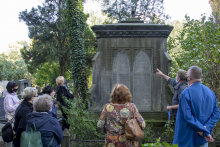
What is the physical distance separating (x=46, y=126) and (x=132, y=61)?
15.9 feet

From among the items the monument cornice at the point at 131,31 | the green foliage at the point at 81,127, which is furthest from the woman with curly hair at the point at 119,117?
the monument cornice at the point at 131,31

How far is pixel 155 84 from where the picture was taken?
7.30 meters

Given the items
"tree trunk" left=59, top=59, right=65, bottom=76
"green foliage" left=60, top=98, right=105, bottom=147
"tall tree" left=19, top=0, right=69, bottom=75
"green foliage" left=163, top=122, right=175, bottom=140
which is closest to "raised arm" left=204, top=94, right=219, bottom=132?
"green foliage" left=163, top=122, right=175, bottom=140

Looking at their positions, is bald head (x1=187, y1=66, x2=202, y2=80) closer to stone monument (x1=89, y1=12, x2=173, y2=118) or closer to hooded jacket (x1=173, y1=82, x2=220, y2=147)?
hooded jacket (x1=173, y1=82, x2=220, y2=147)

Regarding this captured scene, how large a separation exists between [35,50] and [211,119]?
24969 millimetres

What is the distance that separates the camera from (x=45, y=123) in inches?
119

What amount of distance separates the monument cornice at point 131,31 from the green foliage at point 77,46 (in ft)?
24.7

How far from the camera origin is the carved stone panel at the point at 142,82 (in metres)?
7.29

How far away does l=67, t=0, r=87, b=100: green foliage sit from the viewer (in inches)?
579

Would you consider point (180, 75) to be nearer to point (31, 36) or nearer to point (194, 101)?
point (194, 101)

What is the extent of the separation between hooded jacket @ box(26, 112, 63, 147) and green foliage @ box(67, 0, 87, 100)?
11638 mm

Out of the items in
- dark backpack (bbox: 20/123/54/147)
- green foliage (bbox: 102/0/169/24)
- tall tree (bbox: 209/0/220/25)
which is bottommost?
dark backpack (bbox: 20/123/54/147)

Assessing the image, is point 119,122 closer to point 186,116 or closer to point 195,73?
point 186,116

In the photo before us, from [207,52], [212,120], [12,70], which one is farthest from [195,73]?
[12,70]
